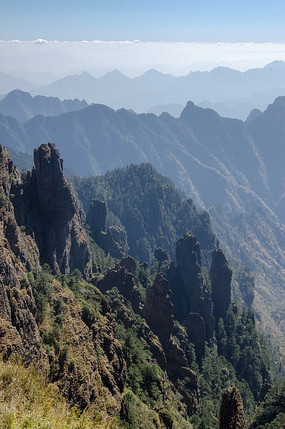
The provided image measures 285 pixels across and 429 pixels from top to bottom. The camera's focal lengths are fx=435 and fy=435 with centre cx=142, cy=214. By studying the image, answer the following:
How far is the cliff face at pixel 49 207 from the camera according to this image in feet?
269

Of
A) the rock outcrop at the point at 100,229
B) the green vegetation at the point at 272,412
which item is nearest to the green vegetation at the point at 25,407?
the green vegetation at the point at 272,412

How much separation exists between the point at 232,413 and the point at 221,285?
278ft

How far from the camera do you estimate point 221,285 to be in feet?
392

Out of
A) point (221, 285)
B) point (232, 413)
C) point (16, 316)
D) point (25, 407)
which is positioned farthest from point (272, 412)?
point (221, 285)

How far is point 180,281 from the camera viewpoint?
379 ft

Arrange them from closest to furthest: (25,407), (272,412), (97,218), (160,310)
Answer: (25,407) < (272,412) < (160,310) < (97,218)

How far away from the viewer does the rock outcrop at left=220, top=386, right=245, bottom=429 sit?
35281 mm

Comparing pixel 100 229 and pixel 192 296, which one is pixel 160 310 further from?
pixel 100 229

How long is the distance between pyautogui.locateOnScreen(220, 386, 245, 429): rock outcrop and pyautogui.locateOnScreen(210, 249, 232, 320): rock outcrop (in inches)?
3209

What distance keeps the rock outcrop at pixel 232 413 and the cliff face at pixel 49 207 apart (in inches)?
2024

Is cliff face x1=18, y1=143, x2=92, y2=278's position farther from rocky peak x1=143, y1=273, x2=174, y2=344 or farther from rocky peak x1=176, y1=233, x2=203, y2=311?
rocky peak x1=176, y1=233, x2=203, y2=311

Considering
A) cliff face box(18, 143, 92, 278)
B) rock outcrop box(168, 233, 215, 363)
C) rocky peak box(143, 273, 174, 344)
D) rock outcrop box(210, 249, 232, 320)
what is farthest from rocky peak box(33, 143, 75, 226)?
rock outcrop box(210, 249, 232, 320)

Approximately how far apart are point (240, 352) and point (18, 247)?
6625cm

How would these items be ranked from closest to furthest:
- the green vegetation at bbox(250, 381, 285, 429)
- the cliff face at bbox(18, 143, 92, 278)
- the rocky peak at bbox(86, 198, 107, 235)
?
1. the green vegetation at bbox(250, 381, 285, 429)
2. the cliff face at bbox(18, 143, 92, 278)
3. the rocky peak at bbox(86, 198, 107, 235)
